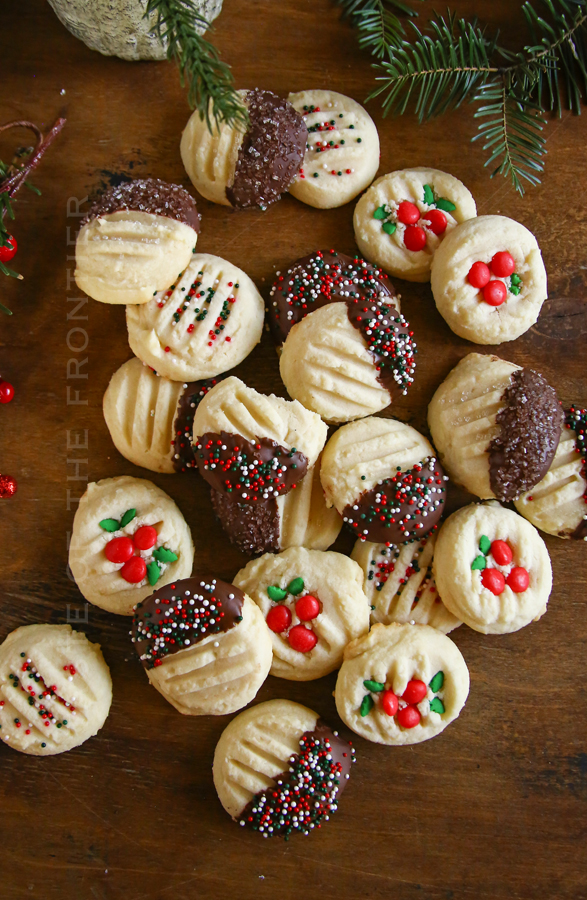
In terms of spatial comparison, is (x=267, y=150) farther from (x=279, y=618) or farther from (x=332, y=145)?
(x=279, y=618)

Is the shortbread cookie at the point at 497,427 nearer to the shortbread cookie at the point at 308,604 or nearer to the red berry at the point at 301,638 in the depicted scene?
the shortbread cookie at the point at 308,604

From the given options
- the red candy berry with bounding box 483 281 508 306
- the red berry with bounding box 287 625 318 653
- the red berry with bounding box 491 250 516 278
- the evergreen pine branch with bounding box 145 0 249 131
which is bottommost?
the red berry with bounding box 287 625 318 653

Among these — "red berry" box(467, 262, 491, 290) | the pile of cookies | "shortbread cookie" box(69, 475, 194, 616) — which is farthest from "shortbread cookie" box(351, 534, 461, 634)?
"red berry" box(467, 262, 491, 290)

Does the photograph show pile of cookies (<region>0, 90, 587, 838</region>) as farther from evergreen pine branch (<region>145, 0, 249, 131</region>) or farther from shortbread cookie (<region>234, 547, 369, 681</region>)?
evergreen pine branch (<region>145, 0, 249, 131</region>)

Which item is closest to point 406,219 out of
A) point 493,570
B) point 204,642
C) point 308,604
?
point 493,570

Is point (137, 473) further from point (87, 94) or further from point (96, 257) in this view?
point (87, 94)

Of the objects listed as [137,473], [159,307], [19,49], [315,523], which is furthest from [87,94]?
[315,523]

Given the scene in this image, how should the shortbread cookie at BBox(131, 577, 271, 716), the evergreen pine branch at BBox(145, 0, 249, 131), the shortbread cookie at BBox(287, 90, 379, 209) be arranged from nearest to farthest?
the evergreen pine branch at BBox(145, 0, 249, 131)
the shortbread cookie at BBox(131, 577, 271, 716)
the shortbread cookie at BBox(287, 90, 379, 209)
